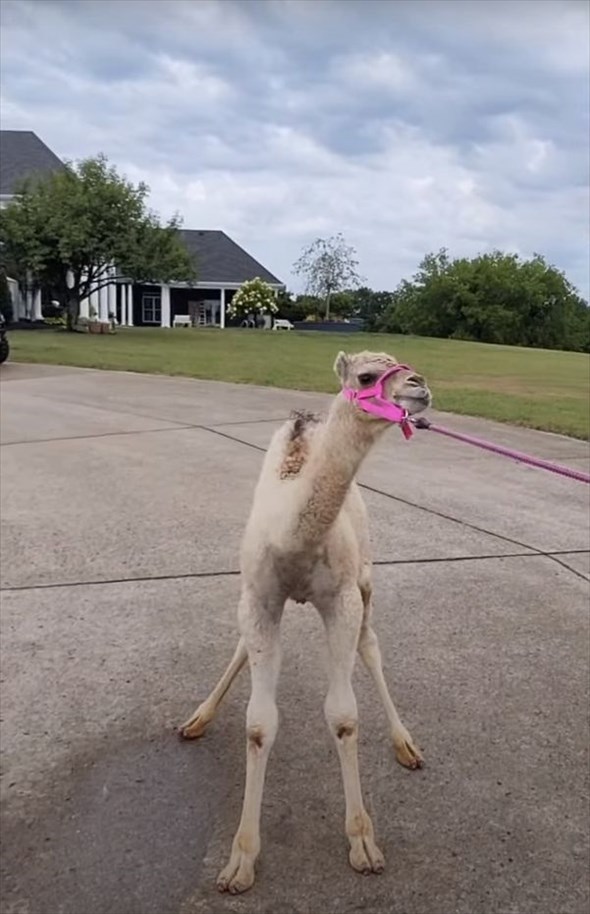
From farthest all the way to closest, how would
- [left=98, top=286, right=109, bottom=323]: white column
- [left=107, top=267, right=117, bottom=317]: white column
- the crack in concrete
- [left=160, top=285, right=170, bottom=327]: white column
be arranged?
[left=160, top=285, right=170, bottom=327]: white column → [left=107, top=267, right=117, bottom=317]: white column → [left=98, top=286, right=109, bottom=323]: white column → the crack in concrete

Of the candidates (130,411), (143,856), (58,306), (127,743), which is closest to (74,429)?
(130,411)

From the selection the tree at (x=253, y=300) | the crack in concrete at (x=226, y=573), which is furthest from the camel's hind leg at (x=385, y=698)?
the tree at (x=253, y=300)

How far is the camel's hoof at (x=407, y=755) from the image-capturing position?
298cm

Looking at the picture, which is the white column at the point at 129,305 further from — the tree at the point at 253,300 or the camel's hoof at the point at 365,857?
the camel's hoof at the point at 365,857

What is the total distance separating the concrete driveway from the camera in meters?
2.45

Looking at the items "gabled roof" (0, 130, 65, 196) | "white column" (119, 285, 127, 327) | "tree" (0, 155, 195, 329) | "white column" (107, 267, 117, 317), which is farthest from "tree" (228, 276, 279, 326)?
"tree" (0, 155, 195, 329)

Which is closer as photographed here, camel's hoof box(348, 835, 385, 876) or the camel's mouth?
the camel's mouth

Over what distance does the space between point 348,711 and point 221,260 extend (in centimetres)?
4507

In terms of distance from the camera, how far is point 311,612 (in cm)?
433

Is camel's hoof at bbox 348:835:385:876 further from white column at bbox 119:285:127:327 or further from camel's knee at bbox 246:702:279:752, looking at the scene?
white column at bbox 119:285:127:327

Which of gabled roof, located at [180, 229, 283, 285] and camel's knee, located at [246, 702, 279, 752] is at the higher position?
gabled roof, located at [180, 229, 283, 285]

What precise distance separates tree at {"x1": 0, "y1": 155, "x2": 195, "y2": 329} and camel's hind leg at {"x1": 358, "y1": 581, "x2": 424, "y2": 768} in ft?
82.3

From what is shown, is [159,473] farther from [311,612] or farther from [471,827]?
[471,827]

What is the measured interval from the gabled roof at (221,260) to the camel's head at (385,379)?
140 feet
